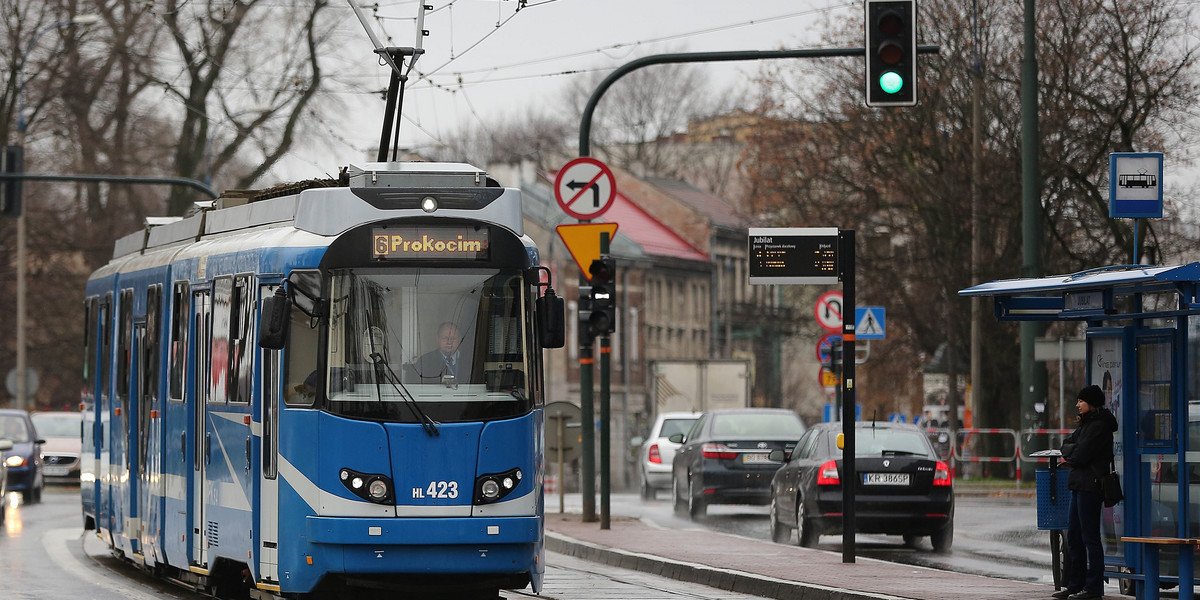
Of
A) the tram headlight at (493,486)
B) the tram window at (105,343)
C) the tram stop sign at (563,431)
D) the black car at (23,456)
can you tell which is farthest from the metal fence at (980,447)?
the tram headlight at (493,486)

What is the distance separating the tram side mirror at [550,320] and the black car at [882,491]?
9086mm

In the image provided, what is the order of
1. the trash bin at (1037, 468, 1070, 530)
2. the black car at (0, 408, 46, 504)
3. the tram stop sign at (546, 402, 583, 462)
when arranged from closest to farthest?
the trash bin at (1037, 468, 1070, 530)
the tram stop sign at (546, 402, 583, 462)
the black car at (0, 408, 46, 504)

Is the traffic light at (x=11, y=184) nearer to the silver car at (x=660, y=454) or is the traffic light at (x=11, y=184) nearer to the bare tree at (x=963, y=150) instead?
the silver car at (x=660, y=454)

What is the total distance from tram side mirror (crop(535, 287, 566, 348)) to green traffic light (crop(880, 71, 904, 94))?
5.37 meters

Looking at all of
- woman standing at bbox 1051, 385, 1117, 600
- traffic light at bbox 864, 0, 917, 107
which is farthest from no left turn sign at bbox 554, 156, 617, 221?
woman standing at bbox 1051, 385, 1117, 600

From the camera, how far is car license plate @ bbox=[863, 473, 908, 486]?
22.8 m

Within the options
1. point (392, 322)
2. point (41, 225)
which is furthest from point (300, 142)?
point (392, 322)

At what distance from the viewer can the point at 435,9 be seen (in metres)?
23.0

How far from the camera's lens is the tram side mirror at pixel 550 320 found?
13.9m

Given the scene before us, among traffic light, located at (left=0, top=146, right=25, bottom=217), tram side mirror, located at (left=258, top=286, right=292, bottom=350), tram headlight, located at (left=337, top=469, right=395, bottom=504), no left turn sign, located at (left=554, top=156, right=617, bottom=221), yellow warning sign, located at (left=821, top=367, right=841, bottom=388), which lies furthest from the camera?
traffic light, located at (left=0, top=146, right=25, bottom=217)

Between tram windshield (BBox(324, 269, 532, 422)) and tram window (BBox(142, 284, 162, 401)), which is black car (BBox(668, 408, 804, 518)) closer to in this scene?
tram window (BBox(142, 284, 162, 401))

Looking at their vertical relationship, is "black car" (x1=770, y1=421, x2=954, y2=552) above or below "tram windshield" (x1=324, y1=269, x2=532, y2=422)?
below

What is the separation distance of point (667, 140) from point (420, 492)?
76.4m

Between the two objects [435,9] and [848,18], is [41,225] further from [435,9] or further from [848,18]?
[435,9]
